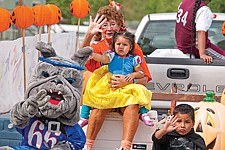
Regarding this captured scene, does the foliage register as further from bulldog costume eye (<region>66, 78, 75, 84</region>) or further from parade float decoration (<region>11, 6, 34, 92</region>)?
bulldog costume eye (<region>66, 78, 75, 84</region>)

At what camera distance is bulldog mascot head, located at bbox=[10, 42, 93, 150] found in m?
5.28

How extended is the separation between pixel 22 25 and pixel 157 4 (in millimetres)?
25327

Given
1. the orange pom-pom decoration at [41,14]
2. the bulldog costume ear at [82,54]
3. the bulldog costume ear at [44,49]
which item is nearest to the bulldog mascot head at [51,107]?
the bulldog costume ear at [44,49]

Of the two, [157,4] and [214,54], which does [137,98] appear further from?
[157,4]

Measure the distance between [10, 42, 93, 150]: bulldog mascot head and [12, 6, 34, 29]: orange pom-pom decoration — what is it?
234 centimetres

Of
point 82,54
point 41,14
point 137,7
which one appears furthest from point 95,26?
point 137,7

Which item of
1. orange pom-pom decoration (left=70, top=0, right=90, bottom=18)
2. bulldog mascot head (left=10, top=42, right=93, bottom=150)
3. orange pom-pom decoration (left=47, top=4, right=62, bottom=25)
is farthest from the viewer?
orange pom-pom decoration (left=70, top=0, right=90, bottom=18)

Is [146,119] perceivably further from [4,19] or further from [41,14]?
[41,14]

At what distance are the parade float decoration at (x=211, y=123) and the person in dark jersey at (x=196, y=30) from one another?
0.83m

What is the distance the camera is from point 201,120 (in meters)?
6.77

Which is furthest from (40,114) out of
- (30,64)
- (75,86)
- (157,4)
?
(157,4)

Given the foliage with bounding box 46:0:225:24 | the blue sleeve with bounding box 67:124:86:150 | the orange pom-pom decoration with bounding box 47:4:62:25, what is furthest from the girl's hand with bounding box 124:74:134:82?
the foliage with bounding box 46:0:225:24

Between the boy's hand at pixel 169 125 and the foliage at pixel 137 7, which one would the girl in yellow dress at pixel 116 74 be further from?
the foliage at pixel 137 7

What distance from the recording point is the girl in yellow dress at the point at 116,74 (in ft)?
20.9
